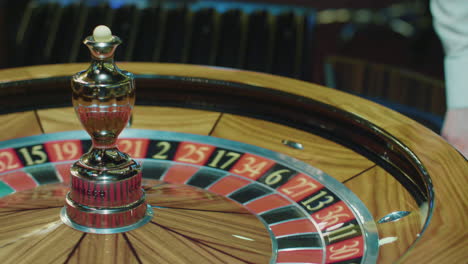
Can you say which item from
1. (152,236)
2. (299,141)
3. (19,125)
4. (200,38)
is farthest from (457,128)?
(200,38)

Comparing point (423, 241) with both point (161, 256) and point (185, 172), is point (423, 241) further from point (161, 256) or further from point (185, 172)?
point (185, 172)

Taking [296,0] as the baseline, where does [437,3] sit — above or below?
above

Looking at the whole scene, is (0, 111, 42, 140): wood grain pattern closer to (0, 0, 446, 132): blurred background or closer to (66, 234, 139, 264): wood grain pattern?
(66, 234, 139, 264): wood grain pattern

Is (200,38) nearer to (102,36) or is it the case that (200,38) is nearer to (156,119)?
(156,119)

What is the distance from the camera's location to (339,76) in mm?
3926

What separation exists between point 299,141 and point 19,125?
0.72m

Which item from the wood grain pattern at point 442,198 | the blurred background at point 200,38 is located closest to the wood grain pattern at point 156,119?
the wood grain pattern at point 442,198

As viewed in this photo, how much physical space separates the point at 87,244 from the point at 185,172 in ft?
1.50

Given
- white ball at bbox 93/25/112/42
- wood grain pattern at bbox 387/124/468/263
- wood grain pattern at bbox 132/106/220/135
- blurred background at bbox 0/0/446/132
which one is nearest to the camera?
wood grain pattern at bbox 387/124/468/263

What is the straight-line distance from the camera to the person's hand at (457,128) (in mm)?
1494

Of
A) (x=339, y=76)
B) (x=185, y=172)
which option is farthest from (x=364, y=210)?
(x=339, y=76)

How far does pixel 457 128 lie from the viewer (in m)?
Result: 1.55

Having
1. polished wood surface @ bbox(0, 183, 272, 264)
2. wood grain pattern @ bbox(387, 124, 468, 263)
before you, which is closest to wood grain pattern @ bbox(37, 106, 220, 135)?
polished wood surface @ bbox(0, 183, 272, 264)

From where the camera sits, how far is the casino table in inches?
40.9
